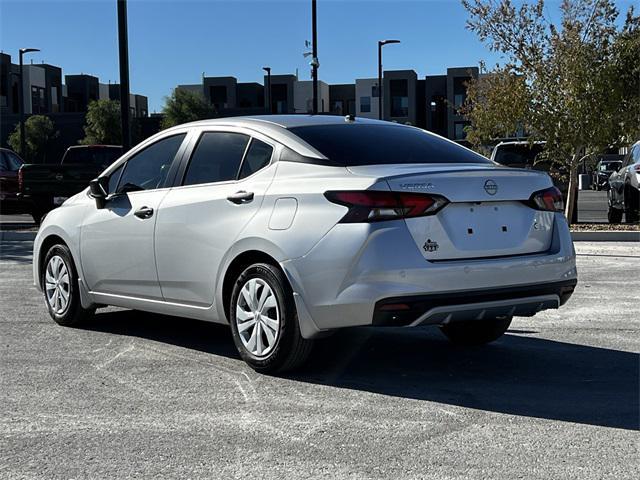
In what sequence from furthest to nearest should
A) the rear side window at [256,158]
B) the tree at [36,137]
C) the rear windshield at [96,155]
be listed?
the tree at [36,137], the rear windshield at [96,155], the rear side window at [256,158]

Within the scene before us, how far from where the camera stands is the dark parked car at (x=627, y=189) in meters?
17.5

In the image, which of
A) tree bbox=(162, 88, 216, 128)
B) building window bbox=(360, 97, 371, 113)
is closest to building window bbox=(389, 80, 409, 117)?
building window bbox=(360, 97, 371, 113)

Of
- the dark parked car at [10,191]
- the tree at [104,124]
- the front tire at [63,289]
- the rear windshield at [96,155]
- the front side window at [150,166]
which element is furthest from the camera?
the tree at [104,124]

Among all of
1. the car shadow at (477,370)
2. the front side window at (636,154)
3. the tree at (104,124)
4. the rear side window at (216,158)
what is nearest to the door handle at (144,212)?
the rear side window at (216,158)

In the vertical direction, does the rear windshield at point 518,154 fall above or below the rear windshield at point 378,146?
below

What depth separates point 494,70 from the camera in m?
18.8

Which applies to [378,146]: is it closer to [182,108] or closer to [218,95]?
[182,108]

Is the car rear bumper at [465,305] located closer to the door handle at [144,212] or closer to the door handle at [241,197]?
the door handle at [241,197]

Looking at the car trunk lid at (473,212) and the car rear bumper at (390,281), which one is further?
the car trunk lid at (473,212)

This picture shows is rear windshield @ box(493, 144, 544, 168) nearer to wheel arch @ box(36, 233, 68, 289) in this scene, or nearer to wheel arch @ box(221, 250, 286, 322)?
wheel arch @ box(36, 233, 68, 289)

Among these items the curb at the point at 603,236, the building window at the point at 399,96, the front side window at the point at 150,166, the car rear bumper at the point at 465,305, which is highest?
the building window at the point at 399,96

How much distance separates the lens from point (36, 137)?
196 feet

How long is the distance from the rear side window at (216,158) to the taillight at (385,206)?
1.25m

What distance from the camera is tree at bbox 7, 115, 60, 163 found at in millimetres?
58781
